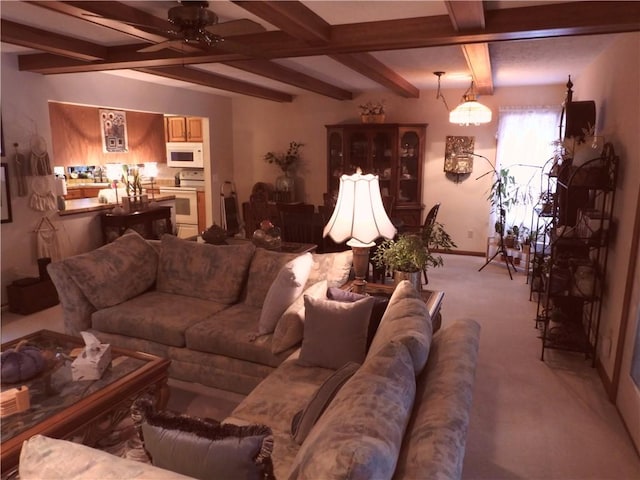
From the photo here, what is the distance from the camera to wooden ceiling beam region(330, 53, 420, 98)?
3.94 m

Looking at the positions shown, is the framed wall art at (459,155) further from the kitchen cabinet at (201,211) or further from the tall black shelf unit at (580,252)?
the kitchen cabinet at (201,211)

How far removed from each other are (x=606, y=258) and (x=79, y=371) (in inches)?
134

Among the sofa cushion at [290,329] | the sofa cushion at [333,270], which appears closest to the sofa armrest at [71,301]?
the sofa cushion at [290,329]

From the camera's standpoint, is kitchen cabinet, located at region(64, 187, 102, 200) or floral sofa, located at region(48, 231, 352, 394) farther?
kitchen cabinet, located at region(64, 187, 102, 200)

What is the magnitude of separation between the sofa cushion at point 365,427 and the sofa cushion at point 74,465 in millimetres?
309

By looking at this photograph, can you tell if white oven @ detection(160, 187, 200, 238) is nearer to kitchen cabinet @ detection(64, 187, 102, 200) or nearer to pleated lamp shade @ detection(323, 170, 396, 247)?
kitchen cabinet @ detection(64, 187, 102, 200)

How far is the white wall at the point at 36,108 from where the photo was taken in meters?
4.30

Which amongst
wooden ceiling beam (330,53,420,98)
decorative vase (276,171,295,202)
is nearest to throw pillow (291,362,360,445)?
wooden ceiling beam (330,53,420,98)

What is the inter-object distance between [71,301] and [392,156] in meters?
4.82

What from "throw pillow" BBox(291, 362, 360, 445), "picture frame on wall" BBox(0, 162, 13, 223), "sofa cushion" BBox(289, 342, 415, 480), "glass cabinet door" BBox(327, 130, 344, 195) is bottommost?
"throw pillow" BBox(291, 362, 360, 445)

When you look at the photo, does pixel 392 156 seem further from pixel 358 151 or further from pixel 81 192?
pixel 81 192

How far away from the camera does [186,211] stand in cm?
787

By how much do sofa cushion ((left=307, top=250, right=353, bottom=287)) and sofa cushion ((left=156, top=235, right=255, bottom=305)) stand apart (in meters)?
0.57

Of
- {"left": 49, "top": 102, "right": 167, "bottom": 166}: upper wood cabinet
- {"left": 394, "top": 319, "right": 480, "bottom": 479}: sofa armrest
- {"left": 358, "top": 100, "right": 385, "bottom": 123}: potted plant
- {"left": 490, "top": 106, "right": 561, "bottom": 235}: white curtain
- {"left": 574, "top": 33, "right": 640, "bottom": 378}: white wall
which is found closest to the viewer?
{"left": 394, "top": 319, "right": 480, "bottom": 479}: sofa armrest
